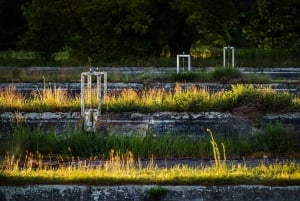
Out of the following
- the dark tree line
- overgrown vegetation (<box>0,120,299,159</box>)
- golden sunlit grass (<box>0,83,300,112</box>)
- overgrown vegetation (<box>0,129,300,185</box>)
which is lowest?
overgrown vegetation (<box>0,120,299,159</box>)

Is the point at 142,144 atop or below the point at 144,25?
below

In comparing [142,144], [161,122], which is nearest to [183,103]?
[161,122]

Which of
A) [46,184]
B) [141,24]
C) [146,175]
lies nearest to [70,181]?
[46,184]

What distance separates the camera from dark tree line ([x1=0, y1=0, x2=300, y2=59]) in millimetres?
41594

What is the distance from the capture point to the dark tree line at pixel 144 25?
136 ft

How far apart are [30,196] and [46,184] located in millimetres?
319

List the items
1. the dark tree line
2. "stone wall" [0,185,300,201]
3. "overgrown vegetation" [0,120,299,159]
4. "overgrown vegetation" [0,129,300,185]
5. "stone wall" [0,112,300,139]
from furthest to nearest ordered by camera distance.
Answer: the dark tree line < "stone wall" [0,112,300,139] < "overgrown vegetation" [0,120,299,159] < "overgrown vegetation" [0,129,300,185] < "stone wall" [0,185,300,201]

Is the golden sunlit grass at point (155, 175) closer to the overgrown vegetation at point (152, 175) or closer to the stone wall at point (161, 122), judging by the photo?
the overgrown vegetation at point (152, 175)

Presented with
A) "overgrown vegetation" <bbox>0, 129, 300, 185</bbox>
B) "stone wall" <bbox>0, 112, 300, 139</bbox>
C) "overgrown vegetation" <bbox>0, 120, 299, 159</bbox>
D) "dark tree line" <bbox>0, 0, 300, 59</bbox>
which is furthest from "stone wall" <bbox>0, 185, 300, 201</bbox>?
"dark tree line" <bbox>0, 0, 300, 59</bbox>

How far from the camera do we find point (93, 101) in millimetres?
18297

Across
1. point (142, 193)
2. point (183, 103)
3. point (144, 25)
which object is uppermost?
point (144, 25)

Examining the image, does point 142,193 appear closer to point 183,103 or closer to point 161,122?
point 161,122

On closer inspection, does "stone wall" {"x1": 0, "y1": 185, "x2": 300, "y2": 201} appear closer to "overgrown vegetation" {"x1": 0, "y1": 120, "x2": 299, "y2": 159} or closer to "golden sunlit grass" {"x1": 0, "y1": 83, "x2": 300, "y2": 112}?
"overgrown vegetation" {"x1": 0, "y1": 120, "x2": 299, "y2": 159}

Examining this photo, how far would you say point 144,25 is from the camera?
41.6m
